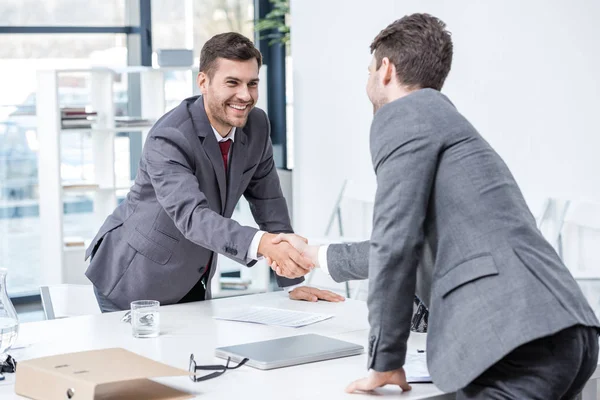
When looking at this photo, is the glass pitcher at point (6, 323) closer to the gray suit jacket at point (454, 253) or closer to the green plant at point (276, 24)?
the gray suit jacket at point (454, 253)

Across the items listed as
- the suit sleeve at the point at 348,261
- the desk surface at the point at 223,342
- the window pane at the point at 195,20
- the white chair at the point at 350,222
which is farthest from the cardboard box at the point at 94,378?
the window pane at the point at 195,20

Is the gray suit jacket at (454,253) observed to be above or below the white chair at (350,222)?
above

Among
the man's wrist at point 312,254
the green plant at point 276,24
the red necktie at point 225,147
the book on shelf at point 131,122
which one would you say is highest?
the green plant at point 276,24

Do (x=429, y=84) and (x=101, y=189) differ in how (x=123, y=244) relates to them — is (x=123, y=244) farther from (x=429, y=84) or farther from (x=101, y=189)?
(x=101, y=189)

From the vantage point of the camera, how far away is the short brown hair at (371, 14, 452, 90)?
1.97 meters

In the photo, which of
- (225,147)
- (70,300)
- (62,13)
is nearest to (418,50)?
(225,147)

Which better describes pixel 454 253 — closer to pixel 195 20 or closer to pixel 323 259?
pixel 323 259

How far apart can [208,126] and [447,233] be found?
1.51 m

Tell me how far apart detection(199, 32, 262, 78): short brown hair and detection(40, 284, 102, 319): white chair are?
93 cm

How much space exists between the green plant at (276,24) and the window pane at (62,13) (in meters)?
1.24

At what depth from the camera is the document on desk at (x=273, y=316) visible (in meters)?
2.74

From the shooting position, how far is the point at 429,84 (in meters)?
2.00

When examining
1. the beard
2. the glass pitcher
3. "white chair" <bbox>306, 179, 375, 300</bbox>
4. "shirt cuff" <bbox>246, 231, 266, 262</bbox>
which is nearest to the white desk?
the glass pitcher

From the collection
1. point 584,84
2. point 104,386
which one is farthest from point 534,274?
point 584,84
